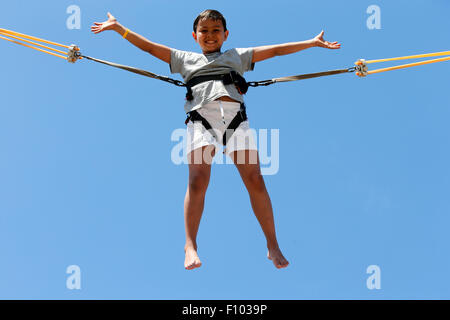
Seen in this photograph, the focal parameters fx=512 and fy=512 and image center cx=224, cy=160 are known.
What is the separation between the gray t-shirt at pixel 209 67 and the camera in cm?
557

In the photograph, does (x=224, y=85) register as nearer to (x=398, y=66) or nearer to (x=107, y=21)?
(x=107, y=21)

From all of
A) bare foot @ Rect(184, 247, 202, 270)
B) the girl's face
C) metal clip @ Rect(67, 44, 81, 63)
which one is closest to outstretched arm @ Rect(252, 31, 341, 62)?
the girl's face

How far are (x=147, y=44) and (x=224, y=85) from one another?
0.99 m

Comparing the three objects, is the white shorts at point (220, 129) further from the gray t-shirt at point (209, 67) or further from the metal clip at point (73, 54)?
the metal clip at point (73, 54)

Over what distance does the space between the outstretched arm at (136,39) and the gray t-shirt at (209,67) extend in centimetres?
12

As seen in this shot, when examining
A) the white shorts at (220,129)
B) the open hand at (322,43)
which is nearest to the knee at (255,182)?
the white shorts at (220,129)

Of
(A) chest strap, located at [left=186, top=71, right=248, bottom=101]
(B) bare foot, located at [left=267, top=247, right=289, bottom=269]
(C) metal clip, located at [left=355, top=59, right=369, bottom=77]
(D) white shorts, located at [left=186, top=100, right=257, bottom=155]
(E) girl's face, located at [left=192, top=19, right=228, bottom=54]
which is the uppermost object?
(E) girl's face, located at [left=192, top=19, right=228, bottom=54]

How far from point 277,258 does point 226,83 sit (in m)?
1.98

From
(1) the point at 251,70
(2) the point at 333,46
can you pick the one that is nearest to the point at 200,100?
(1) the point at 251,70

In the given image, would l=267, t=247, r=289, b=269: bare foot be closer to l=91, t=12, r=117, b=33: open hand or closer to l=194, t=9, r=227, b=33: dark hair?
l=194, t=9, r=227, b=33: dark hair

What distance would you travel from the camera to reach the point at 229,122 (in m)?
5.57

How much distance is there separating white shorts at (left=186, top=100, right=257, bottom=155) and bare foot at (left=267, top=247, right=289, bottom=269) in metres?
1.14

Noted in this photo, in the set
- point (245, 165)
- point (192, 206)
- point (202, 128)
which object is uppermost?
point (202, 128)

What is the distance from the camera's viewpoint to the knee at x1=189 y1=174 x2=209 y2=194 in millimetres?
5352
